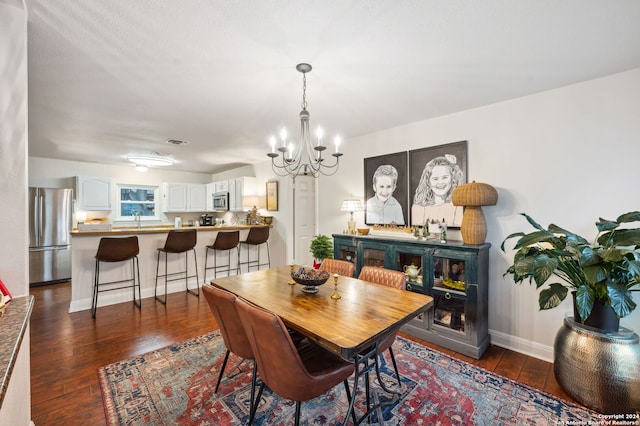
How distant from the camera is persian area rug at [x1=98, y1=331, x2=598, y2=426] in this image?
1818 millimetres

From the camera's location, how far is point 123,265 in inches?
160

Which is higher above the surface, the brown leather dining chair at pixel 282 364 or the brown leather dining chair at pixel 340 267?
the brown leather dining chair at pixel 340 267

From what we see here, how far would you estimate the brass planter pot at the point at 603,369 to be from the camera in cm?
181

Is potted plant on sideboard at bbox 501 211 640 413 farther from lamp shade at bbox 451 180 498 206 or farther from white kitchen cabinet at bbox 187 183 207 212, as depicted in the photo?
white kitchen cabinet at bbox 187 183 207 212

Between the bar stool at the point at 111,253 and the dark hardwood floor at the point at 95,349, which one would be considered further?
the bar stool at the point at 111,253

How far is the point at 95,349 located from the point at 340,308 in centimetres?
259

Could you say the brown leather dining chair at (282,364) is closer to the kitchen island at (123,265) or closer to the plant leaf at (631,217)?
the plant leaf at (631,217)

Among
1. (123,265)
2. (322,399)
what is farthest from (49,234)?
(322,399)

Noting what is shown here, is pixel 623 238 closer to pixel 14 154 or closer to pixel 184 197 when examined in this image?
pixel 14 154

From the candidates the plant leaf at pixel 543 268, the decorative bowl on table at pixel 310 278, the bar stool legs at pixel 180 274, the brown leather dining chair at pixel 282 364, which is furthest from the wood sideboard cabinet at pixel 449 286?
the bar stool legs at pixel 180 274

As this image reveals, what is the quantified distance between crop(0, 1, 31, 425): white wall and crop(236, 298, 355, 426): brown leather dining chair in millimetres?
1204

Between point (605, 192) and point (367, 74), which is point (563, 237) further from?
point (367, 74)

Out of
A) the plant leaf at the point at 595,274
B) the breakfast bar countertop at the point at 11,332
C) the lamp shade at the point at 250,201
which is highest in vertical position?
the lamp shade at the point at 250,201

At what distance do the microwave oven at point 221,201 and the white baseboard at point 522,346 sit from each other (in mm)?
5441
